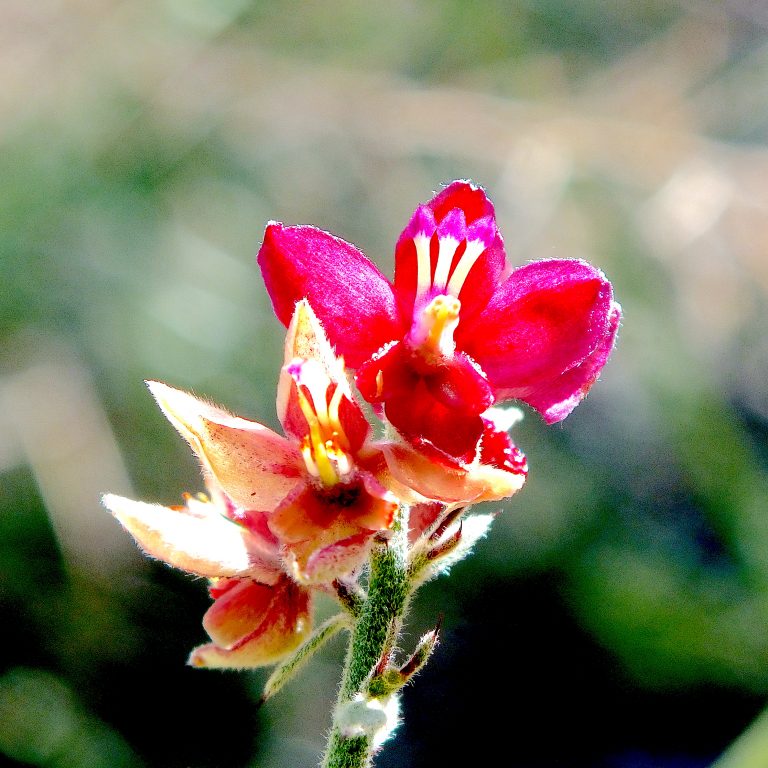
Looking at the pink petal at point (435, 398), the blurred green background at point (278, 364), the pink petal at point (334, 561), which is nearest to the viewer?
the pink petal at point (334, 561)

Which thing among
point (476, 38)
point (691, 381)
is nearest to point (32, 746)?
point (691, 381)

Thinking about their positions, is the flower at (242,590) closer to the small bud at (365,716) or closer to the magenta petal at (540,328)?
the small bud at (365,716)

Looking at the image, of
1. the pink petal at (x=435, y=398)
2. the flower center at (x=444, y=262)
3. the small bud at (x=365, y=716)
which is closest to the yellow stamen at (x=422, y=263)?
the flower center at (x=444, y=262)

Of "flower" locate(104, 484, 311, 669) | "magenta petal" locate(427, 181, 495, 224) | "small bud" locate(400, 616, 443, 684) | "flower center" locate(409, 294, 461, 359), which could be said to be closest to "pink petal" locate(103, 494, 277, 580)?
"flower" locate(104, 484, 311, 669)

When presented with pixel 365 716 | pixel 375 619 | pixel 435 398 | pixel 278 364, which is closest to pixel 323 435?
pixel 435 398

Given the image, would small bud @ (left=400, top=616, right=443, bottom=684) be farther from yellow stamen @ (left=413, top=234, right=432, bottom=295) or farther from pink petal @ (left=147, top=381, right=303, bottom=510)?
yellow stamen @ (left=413, top=234, right=432, bottom=295)

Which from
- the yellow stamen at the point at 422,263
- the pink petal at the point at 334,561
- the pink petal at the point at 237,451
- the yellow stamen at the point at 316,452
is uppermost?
the yellow stamen at the point at 422,263

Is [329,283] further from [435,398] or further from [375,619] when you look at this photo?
[375,619]
